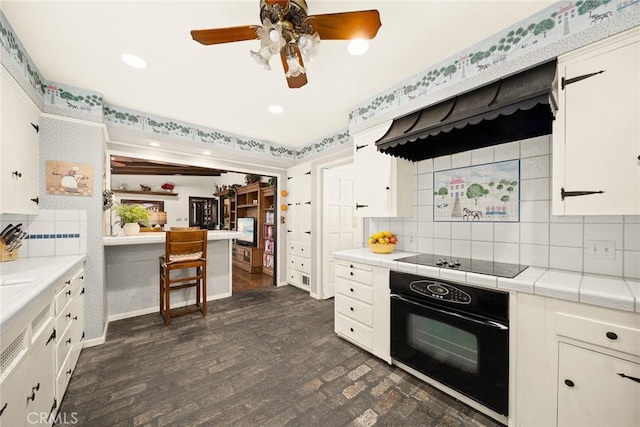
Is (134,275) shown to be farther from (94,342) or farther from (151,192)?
(151,192)

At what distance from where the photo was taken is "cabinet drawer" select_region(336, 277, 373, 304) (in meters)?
2.16

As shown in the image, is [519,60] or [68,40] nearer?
[519,60]

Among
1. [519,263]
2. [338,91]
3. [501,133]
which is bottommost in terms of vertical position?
[519,263]

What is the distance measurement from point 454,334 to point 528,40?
78.7 inches

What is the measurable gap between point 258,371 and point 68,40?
2853mm

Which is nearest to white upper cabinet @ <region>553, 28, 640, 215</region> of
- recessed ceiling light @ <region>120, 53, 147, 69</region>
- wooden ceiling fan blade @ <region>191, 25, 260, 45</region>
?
wooden ceiling fan blade @ <region>191, 25, 260, 45</region>

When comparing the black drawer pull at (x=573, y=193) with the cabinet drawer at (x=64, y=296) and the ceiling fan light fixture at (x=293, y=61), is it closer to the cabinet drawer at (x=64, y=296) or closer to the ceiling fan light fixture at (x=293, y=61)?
the ceiling fan light fixture at (x=293, y=61)

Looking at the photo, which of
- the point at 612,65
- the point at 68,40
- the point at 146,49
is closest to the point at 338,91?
the point at 146,49

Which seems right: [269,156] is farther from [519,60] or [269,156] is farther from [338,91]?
[519,60]

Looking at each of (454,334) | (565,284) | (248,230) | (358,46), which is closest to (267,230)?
(248,230)

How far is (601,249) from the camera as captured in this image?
146cm

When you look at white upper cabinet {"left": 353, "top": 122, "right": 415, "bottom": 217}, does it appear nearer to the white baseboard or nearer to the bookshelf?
the white baseboard

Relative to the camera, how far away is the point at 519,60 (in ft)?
5.19

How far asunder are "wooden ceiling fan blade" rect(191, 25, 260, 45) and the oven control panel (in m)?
1.90
